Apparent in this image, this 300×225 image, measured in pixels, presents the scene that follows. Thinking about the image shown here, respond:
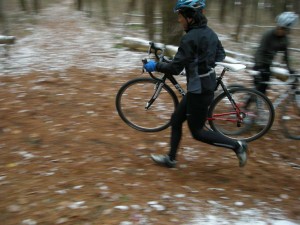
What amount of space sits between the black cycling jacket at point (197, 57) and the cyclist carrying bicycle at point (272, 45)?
65.8 inches

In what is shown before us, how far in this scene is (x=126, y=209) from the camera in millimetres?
3678

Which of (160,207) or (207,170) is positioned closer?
(160,207)

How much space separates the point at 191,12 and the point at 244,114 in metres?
2.05

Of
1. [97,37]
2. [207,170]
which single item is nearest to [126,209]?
[207,170]

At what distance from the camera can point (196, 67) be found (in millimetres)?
3945

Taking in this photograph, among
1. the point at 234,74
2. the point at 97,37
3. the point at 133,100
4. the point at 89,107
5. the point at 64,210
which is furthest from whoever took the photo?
the point at 97,37

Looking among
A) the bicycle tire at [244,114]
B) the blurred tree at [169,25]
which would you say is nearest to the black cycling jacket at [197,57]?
the bicycle tire at [244,114]

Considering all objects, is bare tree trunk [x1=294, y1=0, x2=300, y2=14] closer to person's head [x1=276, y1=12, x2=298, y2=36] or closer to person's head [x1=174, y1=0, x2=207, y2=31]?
person's head [x1=276, y1=12, x2=298, y2=36]

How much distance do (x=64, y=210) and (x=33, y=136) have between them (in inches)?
79.8

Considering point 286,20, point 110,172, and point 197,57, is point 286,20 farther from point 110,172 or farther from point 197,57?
point 110,172

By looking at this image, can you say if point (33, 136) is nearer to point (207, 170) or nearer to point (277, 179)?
point (207, 170)

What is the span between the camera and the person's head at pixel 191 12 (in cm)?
381

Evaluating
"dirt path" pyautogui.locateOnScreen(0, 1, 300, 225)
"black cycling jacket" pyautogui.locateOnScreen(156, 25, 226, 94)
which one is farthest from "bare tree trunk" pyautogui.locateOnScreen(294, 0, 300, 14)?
"black cycling jacket" pyautogui.locateOnScreen(156, 25, 226, 94)

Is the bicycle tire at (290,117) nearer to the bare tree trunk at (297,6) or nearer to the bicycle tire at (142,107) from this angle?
the bicycle tire at (142,107)
